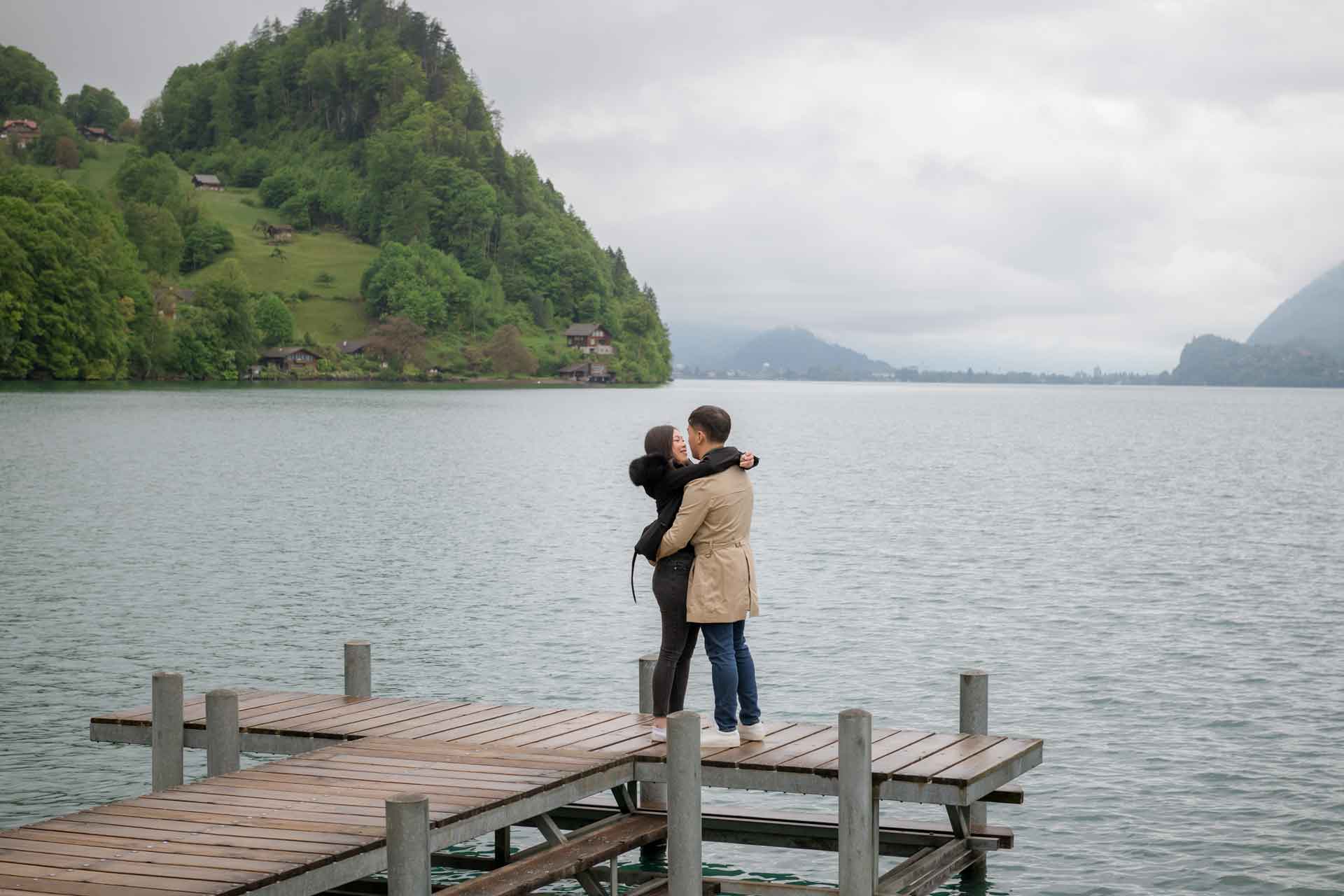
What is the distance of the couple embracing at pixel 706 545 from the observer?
1078 centimetres

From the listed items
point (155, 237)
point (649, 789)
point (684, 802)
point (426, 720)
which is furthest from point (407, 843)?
point (155, 237)

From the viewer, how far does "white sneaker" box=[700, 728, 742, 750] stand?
11.0 m

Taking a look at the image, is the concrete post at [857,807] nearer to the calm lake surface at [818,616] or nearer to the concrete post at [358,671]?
the calm lake surface at [818,616]

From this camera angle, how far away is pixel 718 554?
35.8 feet

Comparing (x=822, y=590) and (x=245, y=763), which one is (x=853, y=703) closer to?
(x=245, y=763)

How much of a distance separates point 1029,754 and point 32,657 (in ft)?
57.4

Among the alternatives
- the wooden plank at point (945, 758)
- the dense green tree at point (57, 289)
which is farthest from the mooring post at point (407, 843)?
the dense green tree at point (57, 289)

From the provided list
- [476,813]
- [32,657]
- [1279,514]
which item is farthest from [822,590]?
[1279,514]

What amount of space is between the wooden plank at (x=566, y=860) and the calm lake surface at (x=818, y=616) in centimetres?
222

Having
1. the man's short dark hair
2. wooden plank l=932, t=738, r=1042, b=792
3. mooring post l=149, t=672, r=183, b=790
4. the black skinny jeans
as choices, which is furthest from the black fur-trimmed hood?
mooring post l=149, t=672, r=183, b=790

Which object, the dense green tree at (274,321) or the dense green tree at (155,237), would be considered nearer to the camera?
the dense green tree at (274,321)

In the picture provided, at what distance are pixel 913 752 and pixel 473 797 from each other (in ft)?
11.3

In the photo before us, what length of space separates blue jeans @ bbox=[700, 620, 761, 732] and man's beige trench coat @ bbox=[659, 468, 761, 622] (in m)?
0.17

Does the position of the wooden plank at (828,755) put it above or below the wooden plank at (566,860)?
above
